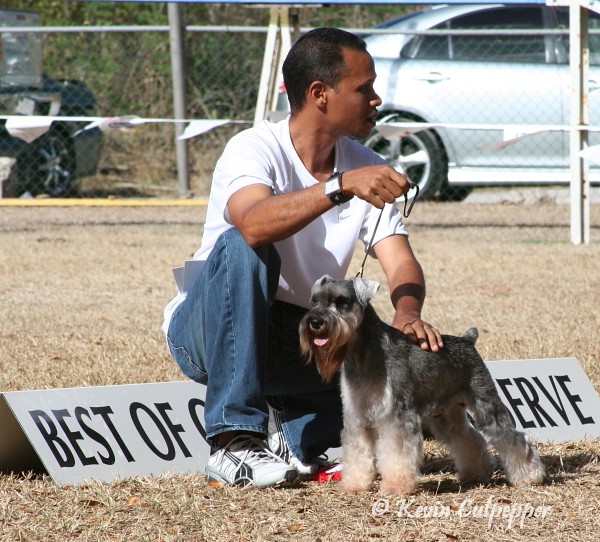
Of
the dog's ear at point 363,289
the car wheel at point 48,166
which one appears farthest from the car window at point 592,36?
the dog's ear at point 363,289

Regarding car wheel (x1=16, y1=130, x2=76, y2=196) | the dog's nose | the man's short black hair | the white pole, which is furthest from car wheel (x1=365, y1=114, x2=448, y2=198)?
the dog's nose

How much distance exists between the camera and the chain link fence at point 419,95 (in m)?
11.4

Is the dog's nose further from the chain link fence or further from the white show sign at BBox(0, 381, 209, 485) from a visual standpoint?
the chain link fence

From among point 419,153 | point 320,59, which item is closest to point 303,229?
point 320,59

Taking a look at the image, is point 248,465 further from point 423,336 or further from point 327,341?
point 423,336

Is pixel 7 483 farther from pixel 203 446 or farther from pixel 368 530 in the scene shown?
pixel 368 530

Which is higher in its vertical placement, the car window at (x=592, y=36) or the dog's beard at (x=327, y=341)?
the car window at (x=592, y=36)

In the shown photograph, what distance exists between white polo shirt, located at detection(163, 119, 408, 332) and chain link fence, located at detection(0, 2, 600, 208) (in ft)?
19.3

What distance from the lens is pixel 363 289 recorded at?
11.3 feet

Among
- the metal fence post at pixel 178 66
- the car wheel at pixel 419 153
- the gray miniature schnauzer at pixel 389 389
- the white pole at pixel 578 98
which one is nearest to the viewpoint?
the gray miniature schnauzer at pixel 389 389

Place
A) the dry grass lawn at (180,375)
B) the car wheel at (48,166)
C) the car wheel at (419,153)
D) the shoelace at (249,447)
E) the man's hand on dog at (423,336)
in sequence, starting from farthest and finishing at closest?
the car wheel at (48,166)
the car wheel at (419,153)
the shoelace at (249,447)
the man's hand on dog at (423,336)
the dry grass lawn at (180,375)

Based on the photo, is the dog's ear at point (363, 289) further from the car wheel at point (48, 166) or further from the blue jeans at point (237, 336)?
the car wheel at point (48, 166)

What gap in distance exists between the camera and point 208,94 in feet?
46.5

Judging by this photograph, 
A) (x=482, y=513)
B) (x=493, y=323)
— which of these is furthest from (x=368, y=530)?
(x=493, y=323)
